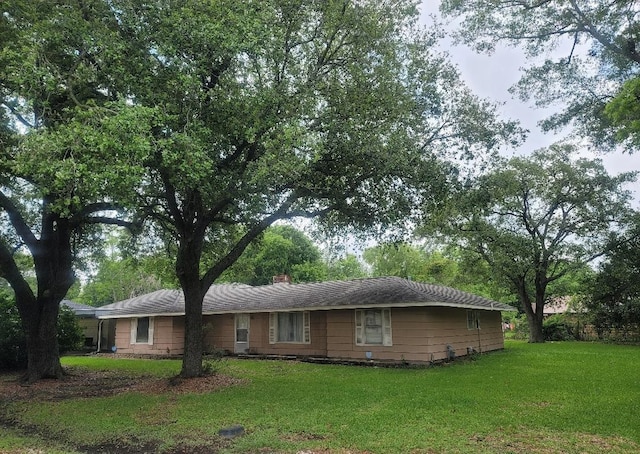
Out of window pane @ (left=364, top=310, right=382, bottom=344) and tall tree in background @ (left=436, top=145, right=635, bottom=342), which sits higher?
tall tree in background @ (left=436, top=145, right=635, bottom=342)

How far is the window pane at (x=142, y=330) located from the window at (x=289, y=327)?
7574 mm

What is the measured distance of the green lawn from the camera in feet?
21.6

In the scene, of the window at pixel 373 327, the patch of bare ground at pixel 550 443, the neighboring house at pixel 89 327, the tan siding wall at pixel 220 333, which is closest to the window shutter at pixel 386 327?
the window at pixel 373 327

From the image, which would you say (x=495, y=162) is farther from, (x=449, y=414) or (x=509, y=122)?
(x=449, y=414)

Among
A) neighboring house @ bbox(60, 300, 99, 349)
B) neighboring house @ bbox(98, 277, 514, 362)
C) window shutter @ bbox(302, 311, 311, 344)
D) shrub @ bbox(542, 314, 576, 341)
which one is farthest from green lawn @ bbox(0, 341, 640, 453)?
shrub @ bbox(542, 314, 576, 341)

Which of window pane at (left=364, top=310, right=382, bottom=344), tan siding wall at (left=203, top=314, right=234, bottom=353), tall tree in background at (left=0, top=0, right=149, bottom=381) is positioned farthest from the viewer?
tan siding wall at (left=203, top=314, right=234, bottom=353)

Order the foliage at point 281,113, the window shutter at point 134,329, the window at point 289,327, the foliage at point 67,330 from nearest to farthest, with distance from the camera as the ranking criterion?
the foliage at point 281,113 < the window at point 289,327 < the foliage at point 67,330 < the window shutter at point 134,329

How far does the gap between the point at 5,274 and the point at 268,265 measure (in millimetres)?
31840

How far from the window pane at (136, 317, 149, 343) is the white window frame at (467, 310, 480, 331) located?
16.0 m

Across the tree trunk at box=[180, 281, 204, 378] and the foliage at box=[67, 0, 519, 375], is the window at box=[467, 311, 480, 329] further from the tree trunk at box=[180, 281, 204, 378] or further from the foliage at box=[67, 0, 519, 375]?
the tree trunk at box=[180, 281, 204, 378]

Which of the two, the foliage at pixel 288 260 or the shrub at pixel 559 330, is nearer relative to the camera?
the shrub at pixel 559 330

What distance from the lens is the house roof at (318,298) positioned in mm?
16531

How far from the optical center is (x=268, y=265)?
44.7 meters

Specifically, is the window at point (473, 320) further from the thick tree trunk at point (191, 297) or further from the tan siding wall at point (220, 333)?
the thick tree trunk at point (191, 297)
